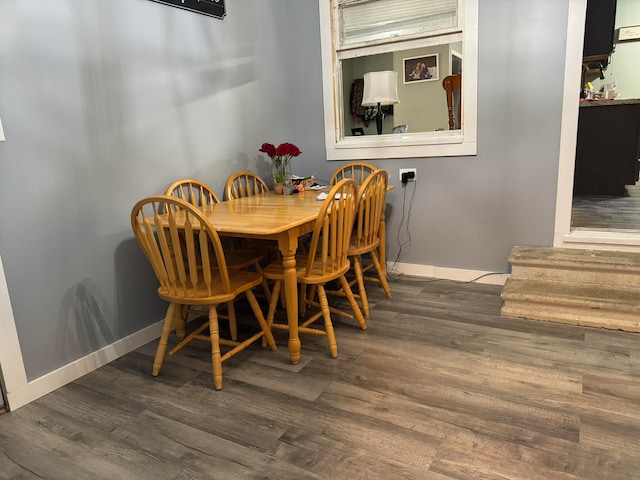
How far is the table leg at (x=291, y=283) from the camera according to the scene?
193 cm

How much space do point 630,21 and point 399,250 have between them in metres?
5.82

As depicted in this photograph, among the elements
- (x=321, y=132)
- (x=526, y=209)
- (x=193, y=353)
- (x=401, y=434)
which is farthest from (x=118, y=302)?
(x=526, y=209)

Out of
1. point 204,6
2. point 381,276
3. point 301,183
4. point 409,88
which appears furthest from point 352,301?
point 409,88

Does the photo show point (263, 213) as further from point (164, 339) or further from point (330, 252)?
point (164, 339)

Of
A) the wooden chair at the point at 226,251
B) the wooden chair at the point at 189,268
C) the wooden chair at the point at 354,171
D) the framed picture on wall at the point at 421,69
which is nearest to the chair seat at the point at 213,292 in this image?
the wooden chair at the point at 189,268

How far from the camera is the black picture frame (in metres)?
2.47

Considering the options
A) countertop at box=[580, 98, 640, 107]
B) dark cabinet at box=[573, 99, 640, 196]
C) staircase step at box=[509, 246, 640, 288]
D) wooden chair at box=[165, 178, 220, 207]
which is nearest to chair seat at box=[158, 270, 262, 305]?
wooden chair at box=[165, 178, 220, 207]

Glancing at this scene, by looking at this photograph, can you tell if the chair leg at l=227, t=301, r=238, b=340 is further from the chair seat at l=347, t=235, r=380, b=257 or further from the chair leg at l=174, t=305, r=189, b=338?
the chair seat at l=347, t=235, r=380, b=257

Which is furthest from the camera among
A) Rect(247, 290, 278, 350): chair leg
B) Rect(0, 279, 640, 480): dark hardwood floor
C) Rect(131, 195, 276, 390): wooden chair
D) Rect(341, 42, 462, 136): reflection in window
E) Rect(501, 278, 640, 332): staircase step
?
Rect(341, 42, 462, 136): reflection in window

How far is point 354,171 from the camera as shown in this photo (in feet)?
11.3

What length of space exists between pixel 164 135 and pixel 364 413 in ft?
5.82

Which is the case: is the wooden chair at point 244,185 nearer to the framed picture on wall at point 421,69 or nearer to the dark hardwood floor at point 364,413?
the dark hardwood floor at point 364,413

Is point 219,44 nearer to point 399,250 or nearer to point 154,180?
point 154,180

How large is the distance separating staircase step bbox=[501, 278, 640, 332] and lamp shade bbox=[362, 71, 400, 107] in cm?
146
